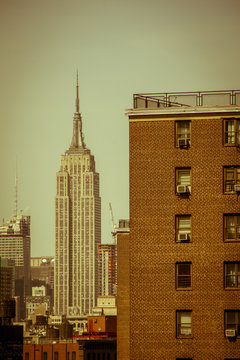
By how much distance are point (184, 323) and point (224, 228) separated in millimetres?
4826

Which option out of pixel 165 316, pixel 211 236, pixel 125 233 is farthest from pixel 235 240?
pixel 125 233

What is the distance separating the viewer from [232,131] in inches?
2430

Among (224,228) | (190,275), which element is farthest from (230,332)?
(224,228)

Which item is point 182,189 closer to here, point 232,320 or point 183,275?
point 183,275

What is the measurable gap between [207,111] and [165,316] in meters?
9.91

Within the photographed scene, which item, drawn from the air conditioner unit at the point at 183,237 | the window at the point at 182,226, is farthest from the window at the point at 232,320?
the window at the point at 182,226

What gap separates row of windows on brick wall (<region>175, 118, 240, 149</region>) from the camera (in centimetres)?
6159

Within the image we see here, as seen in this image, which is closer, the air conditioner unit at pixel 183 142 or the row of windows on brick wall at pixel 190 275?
the row of windows on brick wall at pixel 190 275

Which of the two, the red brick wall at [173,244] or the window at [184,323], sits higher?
the red brick wall at [173,244]

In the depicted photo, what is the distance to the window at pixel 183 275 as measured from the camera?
60469mm

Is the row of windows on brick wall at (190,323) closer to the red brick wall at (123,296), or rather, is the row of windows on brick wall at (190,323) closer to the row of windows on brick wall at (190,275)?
the row of windows on brick wall at (190,275)

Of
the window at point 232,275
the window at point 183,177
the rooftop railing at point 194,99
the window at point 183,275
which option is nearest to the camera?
the window at point 232,275

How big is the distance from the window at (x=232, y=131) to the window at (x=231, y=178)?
49.3 inches

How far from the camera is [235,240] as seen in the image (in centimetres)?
6044
